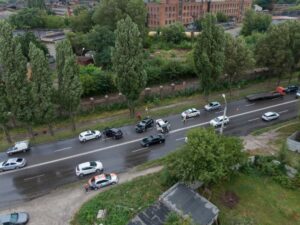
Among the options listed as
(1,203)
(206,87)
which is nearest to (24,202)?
(1,203)

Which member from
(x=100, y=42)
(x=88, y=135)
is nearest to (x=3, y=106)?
(x=88, y=135)

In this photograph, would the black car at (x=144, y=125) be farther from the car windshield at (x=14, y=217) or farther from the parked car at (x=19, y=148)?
the car windshield at (x=14, y=217)

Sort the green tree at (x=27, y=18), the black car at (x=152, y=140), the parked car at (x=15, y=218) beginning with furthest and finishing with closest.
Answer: the green tree at (x=27, y=18), the black car at (x=152, y=140), the parked car at (x=15, y=218)

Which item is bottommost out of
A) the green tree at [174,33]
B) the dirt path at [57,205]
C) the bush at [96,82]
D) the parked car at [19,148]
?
the dirt path at [57,205]

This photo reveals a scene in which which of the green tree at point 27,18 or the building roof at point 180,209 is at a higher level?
the green tree at point 27,18

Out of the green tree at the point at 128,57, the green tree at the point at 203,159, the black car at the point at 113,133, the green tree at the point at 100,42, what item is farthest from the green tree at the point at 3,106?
the green tree at the point at 100,42

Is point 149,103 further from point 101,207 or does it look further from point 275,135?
point 101,207

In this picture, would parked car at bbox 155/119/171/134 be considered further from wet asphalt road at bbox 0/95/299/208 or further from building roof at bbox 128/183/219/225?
building roof at bbox 128/183/219/225

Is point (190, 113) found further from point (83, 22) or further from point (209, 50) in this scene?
point (83, 22)
